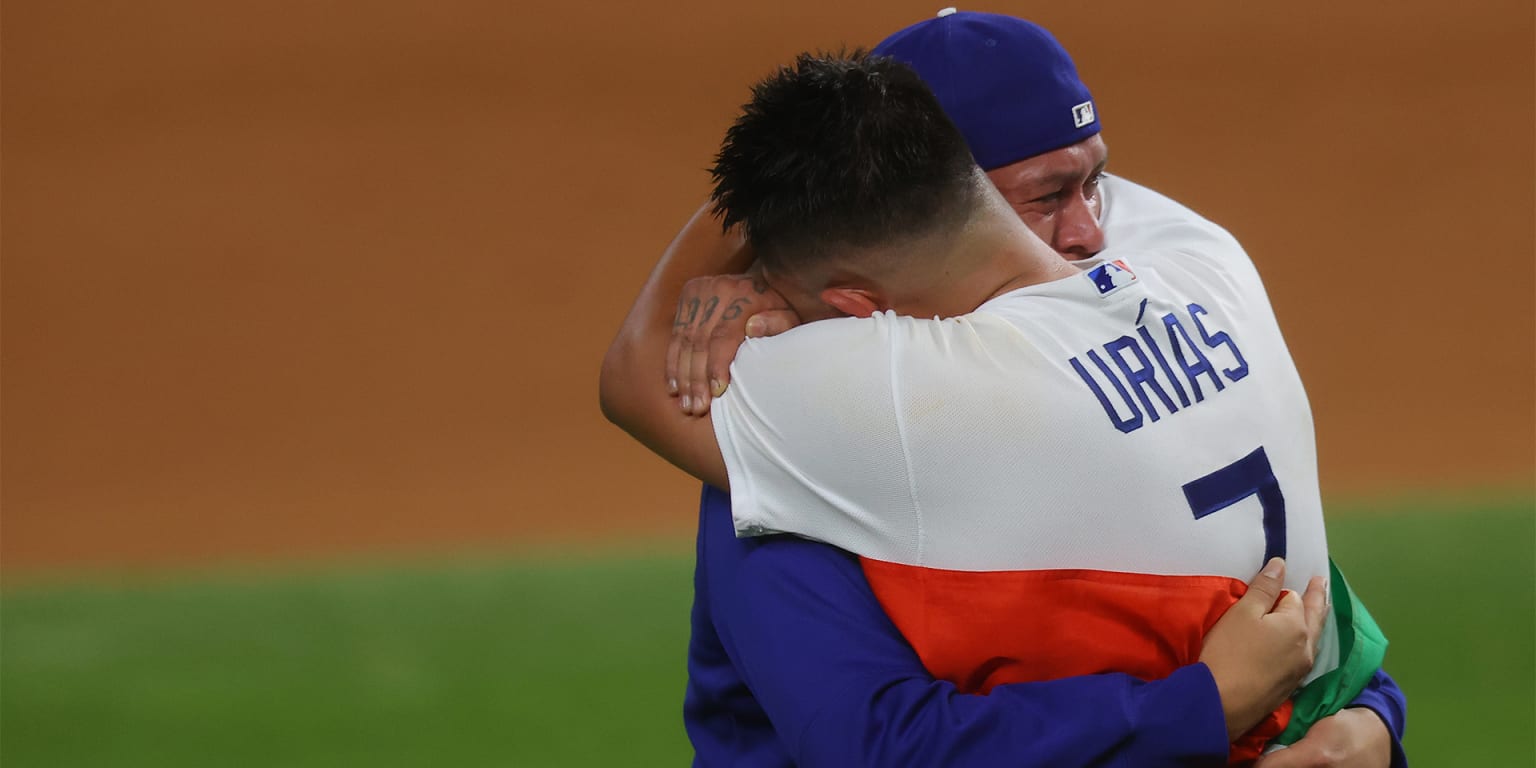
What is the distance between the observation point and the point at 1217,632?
153 cm

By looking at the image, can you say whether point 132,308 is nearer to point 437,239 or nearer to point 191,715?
point 437,239

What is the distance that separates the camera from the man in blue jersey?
1.45 m

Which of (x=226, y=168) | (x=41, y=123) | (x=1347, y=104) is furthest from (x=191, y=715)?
(x=1347, y=104)

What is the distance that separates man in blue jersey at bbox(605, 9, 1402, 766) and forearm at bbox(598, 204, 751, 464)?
0.02 metres

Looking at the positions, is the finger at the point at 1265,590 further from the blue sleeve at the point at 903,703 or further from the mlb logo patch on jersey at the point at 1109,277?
the mlb logo patch on jersey at the point at 1109,277

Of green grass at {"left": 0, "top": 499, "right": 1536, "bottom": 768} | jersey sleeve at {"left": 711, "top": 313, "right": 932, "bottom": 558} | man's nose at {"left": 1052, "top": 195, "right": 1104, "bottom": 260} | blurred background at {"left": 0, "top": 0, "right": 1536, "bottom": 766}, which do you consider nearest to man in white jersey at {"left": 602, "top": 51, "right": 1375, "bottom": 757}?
jersey sleeve at {"left": 711, "top": 313, "right": 932, "bottom": 558}

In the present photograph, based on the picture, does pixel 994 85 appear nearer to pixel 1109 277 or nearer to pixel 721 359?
pixel 1109 277

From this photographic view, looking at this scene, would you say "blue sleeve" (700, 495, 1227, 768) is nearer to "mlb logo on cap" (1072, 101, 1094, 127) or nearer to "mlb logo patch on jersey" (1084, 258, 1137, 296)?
"mlb logo patch on jersey" (1084, 258, 1137, 296)

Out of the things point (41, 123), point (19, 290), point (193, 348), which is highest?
point (41, 123)

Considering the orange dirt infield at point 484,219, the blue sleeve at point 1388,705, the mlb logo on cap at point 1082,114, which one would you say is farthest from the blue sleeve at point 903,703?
the orange dirt infield at point 484,219

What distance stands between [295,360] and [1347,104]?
6132 millimetres

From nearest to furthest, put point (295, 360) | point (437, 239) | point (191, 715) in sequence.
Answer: point (191, 715) < point (295, 360) < point (437, 239)

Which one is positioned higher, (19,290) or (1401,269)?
(19,290)

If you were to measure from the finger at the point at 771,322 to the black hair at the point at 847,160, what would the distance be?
0.23 ft
